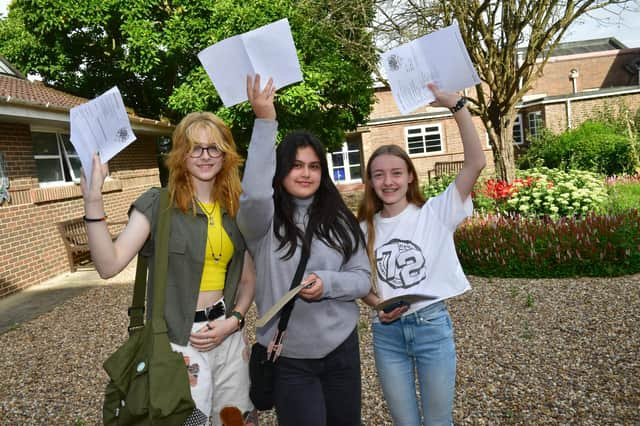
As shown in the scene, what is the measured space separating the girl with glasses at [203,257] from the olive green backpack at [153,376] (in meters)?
0.05

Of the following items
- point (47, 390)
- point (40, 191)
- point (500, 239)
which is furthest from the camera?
point (40, 191)

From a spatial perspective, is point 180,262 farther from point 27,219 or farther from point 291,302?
point 27,219

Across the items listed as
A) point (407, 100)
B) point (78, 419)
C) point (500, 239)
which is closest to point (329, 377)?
point (407, 100)

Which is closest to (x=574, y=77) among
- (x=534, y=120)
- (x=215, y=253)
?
(x=534, y=120)

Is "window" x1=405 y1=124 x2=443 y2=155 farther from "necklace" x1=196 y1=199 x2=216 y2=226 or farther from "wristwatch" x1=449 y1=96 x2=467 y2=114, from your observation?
"necklace" x1=196 y1=199 x2=216 y2=226

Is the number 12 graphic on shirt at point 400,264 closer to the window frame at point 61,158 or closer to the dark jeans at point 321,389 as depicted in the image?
the dark jeans at point 321,389

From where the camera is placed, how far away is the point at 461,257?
6.88 metres

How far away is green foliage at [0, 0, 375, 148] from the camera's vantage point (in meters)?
11.6

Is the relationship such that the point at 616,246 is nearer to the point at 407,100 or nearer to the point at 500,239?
the point at 500,239

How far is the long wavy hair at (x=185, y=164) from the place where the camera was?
1.92 meters

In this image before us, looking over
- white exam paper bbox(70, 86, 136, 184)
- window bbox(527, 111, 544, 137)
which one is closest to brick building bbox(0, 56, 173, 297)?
white exam paper bbox(70, 86, 136, 184)

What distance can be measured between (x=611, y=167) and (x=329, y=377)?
18.3 metres

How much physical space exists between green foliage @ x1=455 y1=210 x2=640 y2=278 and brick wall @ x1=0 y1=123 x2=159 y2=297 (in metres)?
7.11

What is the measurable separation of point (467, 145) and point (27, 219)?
28.1 feet
